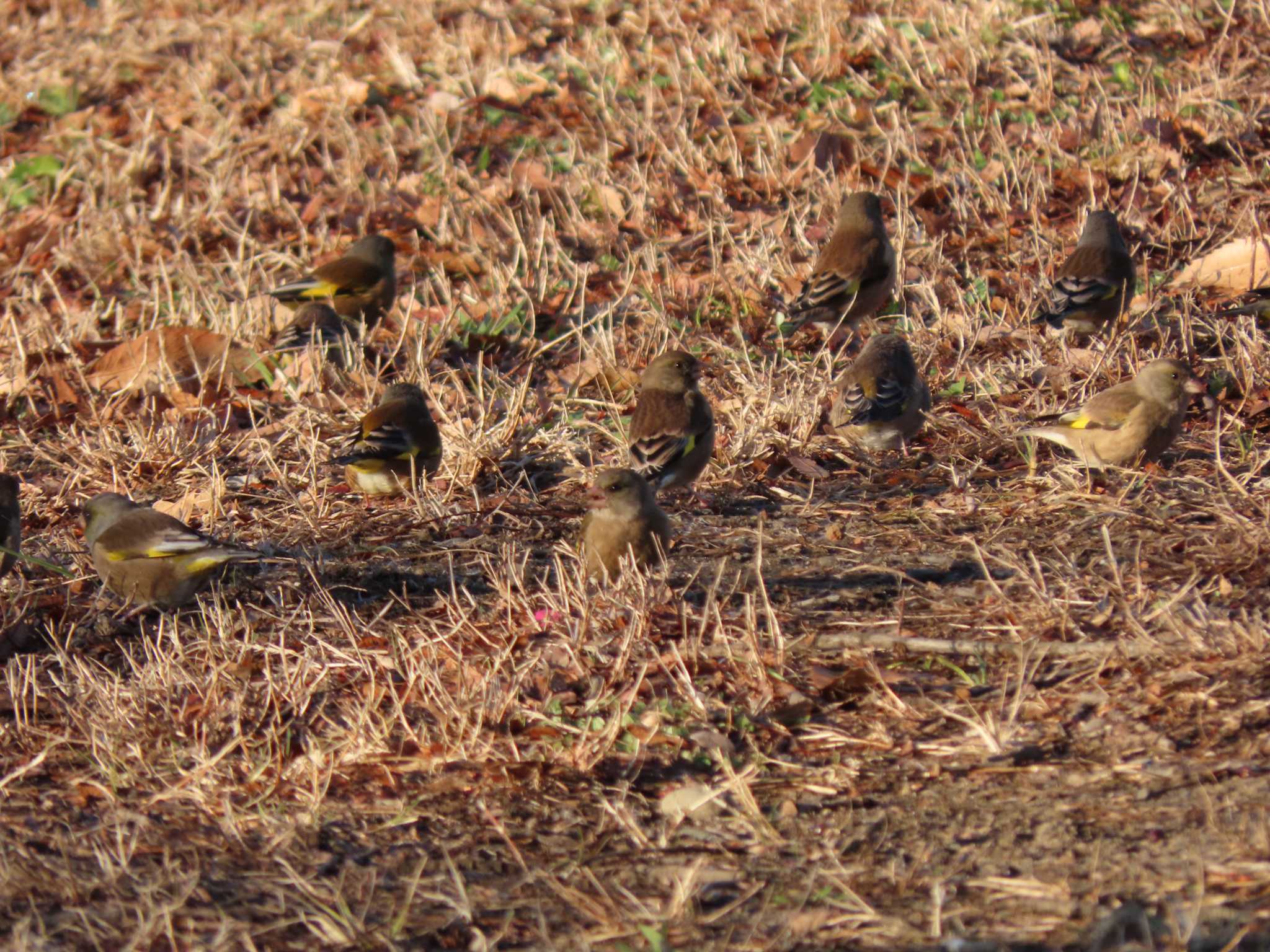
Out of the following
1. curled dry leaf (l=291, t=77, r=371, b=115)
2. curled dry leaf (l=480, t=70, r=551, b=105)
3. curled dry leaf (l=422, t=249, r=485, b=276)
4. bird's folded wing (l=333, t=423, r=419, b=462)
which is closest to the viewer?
bird's folded wing (l=333, t=423, r=419, b=462)

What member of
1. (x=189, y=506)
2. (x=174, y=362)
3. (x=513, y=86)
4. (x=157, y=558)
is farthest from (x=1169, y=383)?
(x=513, y=86)

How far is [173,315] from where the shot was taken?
393 inches

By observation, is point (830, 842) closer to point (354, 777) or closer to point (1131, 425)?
point (354, 777)

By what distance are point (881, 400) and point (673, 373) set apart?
1009mm

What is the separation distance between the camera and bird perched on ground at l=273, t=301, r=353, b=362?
9094mm

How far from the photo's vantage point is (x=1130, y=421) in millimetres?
6695

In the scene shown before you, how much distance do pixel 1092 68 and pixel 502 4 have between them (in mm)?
5440

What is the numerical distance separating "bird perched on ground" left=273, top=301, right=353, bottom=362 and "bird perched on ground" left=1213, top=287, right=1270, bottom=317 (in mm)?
4963

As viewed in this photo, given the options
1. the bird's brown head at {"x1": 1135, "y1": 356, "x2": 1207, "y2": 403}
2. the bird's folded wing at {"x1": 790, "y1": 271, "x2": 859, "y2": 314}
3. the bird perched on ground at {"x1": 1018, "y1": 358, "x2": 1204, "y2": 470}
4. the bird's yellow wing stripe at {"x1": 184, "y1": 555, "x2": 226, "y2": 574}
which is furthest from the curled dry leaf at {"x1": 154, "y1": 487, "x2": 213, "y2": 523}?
the bird's brown head at {"x1": 1135, "y1": 356, "x2": 1207, "y2": 403}

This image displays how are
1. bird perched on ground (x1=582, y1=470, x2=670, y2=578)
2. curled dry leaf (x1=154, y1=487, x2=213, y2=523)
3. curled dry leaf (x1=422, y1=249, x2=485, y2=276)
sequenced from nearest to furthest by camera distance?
bird perched on ground (x1=582, y1=470, x2=670, y2=578), curled dry leaf (x1=154, y1=487, x2=213, y2=523), curled dry leaf (x1=422, y1=249, x2=485, y2=276)

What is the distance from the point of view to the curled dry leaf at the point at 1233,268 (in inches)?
345

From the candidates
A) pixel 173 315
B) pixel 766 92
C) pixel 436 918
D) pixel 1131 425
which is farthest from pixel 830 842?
pixel 766 92

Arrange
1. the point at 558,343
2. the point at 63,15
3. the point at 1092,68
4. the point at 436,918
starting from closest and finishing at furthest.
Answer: the point at 436,918
the point at 558,343
the point at 1092,68
the point at 63,15

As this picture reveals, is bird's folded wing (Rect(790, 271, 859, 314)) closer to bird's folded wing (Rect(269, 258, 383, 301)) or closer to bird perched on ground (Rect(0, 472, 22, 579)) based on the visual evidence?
bird's folded wing (Rect(269, 258, 383, 301))
